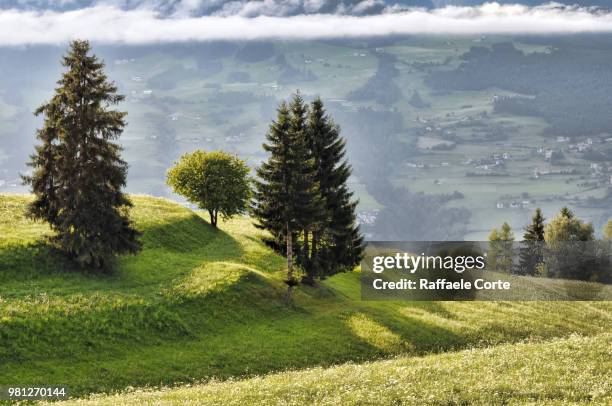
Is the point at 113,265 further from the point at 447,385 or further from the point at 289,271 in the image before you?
the point at 447,385

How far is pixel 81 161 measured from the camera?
1996 inches

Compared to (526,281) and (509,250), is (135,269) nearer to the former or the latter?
(526,281)

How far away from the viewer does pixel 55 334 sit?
1622 inches

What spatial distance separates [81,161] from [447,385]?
3272cm

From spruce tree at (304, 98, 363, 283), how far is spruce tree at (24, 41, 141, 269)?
17344 mm

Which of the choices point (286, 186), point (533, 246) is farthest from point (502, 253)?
point (286, 186)

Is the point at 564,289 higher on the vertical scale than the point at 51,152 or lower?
lower

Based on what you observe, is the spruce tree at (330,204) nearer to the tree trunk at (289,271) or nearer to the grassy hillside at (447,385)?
the tree trunk at (289,271)

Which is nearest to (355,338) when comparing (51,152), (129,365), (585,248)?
(129,365)

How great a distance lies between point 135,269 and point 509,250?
105m

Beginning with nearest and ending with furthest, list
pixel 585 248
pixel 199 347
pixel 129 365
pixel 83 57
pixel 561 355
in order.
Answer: pixel 561 355
pixel 129 365
pixel 199 347
pixel 83 57
pixel 585 248

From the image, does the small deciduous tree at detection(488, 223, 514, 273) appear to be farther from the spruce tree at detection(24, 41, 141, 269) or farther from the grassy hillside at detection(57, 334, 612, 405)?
the grassy hillside at detection(57, 334, 612, 405)

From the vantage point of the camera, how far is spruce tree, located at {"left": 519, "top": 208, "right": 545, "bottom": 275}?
423 ft

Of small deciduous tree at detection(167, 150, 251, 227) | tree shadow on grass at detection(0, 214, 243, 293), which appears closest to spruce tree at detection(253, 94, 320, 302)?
tree shadow on grass at detection(0, 214, 243, 293)
